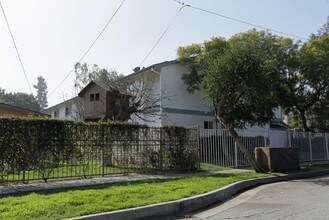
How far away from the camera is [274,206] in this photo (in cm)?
888

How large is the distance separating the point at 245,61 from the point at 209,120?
45.1 ft

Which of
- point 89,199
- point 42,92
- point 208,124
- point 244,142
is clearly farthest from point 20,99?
point 89,199

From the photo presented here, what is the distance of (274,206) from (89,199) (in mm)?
4528

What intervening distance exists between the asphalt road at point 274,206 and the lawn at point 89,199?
3.09 ft

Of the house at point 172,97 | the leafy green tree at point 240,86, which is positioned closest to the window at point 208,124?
the house at point 172,97

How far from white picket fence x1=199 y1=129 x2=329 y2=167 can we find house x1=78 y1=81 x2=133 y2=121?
Result: 7.43m

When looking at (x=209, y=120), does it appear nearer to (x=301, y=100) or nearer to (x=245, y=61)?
(x=301, y=100)

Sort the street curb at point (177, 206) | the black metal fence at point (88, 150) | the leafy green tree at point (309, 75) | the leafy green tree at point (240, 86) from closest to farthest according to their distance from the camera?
1. the street curb at point (177, 206)
2. the black metal fence at point (88, 150)
3. the leafy green tree at point (240, 86)
4. the leafy green tree at point (309, 75)

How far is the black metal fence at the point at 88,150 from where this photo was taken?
11.3 m

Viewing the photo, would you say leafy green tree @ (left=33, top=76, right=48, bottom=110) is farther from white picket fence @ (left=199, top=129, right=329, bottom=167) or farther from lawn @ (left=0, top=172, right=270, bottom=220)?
lawn @ (left=0, top=172, right=270, bottom=220)

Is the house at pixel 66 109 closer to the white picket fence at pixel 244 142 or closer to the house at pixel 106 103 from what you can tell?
the house at pixel 106 103

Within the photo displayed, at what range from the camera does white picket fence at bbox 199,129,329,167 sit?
19006 millimetres

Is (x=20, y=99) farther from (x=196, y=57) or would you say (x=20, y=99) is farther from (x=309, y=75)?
(x=309, y=75)

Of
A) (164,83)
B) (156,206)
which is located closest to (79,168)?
(156,206)
